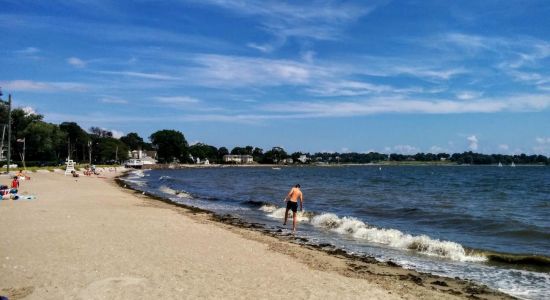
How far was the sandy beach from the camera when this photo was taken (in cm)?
797

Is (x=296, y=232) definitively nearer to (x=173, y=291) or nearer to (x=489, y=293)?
(x=489, y=293)

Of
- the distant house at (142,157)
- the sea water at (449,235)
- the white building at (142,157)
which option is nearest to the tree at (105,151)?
the distant house at (142,157)

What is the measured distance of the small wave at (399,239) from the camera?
14.2 meters

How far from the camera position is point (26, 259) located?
9.69 meters

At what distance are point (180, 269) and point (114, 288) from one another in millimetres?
1853

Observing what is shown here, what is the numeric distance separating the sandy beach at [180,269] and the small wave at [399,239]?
10.8 feet

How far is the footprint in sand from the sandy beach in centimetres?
2

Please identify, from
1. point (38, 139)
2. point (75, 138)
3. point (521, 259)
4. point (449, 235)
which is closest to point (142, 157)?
point (75, 138)

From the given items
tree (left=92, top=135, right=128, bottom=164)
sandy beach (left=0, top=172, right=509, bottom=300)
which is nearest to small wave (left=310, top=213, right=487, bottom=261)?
sandy beach (left=0, top=172, right=509, bottom=300)

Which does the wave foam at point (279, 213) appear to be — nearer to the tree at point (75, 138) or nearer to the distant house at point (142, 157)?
the tree at point (75, 138)

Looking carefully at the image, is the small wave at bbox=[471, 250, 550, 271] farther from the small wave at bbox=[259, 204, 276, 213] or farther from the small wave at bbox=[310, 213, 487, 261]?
the small wave at bbox=[259, 204, 276, 213]

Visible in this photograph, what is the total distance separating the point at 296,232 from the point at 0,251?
10.8 metres

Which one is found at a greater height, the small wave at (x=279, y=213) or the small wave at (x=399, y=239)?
the small wave at (x=399, y=239)

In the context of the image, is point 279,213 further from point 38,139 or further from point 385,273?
point 38,139
